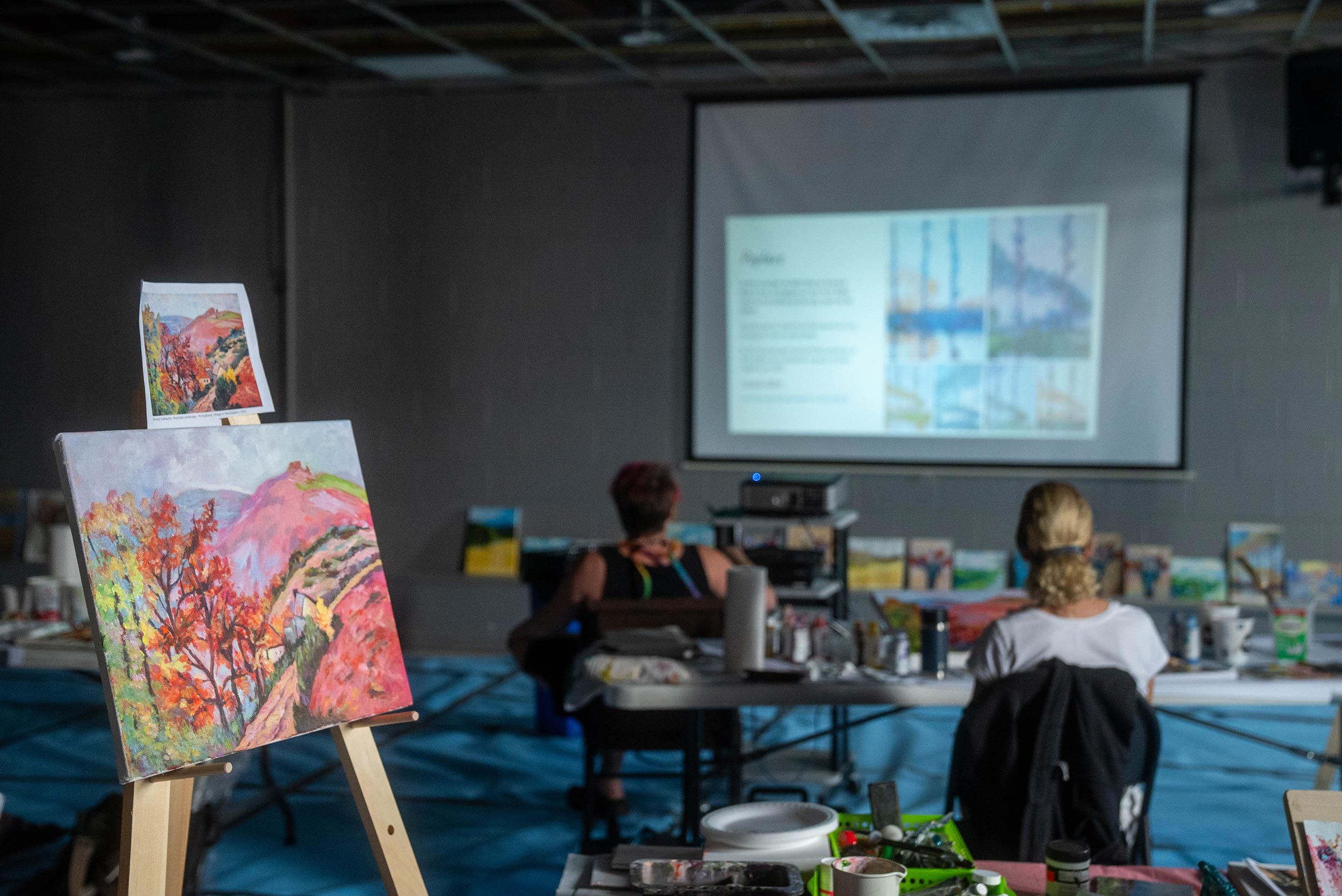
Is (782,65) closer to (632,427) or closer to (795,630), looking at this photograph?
(632,427)

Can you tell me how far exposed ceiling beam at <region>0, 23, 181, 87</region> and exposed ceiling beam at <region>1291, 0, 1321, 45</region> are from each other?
4880mm

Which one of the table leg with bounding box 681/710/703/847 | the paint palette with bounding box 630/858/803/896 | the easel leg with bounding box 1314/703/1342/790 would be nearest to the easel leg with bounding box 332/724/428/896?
the paint palette with bounding box 630/858/803/896

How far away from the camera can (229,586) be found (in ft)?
6.23

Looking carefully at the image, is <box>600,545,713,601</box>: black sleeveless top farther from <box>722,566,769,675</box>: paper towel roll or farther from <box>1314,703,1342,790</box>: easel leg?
<box>1314,703,1342,790</box>: easel leg

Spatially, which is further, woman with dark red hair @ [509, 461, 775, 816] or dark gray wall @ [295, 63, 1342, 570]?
dark gray wall @ [295, 63, 1342, 570]

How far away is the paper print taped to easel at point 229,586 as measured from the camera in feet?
5.77

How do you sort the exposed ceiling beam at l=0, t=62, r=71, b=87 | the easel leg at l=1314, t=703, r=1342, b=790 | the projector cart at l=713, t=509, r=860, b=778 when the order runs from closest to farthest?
the easel leg at l=1314, t=703, r=1342, b=790
the projector cart at l=713, t=509, r=860, b=778
the exposed ceiling beam at l=0, t=62, r=71, b=87

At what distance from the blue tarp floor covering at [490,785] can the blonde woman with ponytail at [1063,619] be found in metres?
1.07

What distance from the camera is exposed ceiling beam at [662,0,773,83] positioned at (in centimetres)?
473

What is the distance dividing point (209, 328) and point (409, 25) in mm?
3292

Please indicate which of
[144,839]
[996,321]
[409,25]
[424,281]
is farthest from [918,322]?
[144,839]

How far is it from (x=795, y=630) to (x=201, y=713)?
1.57m

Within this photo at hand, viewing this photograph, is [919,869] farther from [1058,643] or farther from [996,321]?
[996,321]

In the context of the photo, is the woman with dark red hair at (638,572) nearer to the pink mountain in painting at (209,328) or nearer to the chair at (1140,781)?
the chair at (1140,781)
